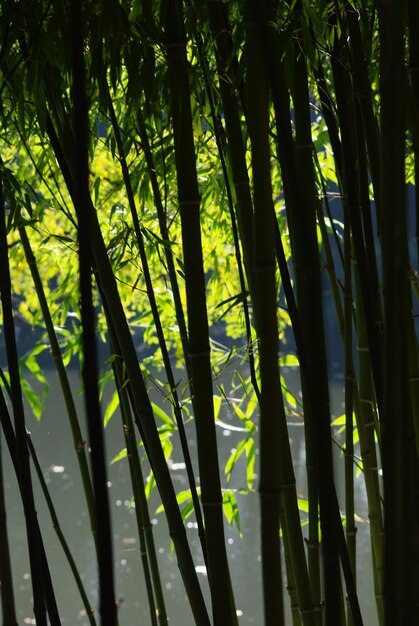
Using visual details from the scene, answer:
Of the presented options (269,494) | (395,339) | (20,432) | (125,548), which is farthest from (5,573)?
(125,548)

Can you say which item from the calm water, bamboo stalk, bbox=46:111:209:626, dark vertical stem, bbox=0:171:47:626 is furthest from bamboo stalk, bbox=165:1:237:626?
the calm water

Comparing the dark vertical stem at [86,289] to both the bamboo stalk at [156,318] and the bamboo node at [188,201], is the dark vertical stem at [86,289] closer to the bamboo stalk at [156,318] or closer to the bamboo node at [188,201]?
the bamboo node at [188,201]

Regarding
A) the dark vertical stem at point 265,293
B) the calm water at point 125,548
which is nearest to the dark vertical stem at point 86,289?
the dark vertical stem at point 265,293

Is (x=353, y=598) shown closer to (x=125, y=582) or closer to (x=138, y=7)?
(x=138, y=7)

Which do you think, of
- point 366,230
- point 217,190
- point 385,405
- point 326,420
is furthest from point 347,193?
point 217,190

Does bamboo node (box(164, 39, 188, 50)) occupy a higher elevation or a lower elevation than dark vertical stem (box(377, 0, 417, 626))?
higher

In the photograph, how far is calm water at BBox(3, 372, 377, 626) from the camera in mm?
4703

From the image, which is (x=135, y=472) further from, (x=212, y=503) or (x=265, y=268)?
(x=265, y=268)

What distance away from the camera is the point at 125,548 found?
18.3 ft

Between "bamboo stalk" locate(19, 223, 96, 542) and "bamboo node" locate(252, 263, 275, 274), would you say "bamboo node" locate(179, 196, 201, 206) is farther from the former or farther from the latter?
"bamboo stalk" locate(19, 223, 96, 542)

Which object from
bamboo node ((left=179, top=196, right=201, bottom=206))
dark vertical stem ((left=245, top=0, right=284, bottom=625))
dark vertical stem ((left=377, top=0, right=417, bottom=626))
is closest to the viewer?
dark vertical stem ((left=377, top=0, right=417, bottom=626))

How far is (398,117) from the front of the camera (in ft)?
1.91

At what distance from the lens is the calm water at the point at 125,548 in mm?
4703

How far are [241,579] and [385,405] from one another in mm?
4635
